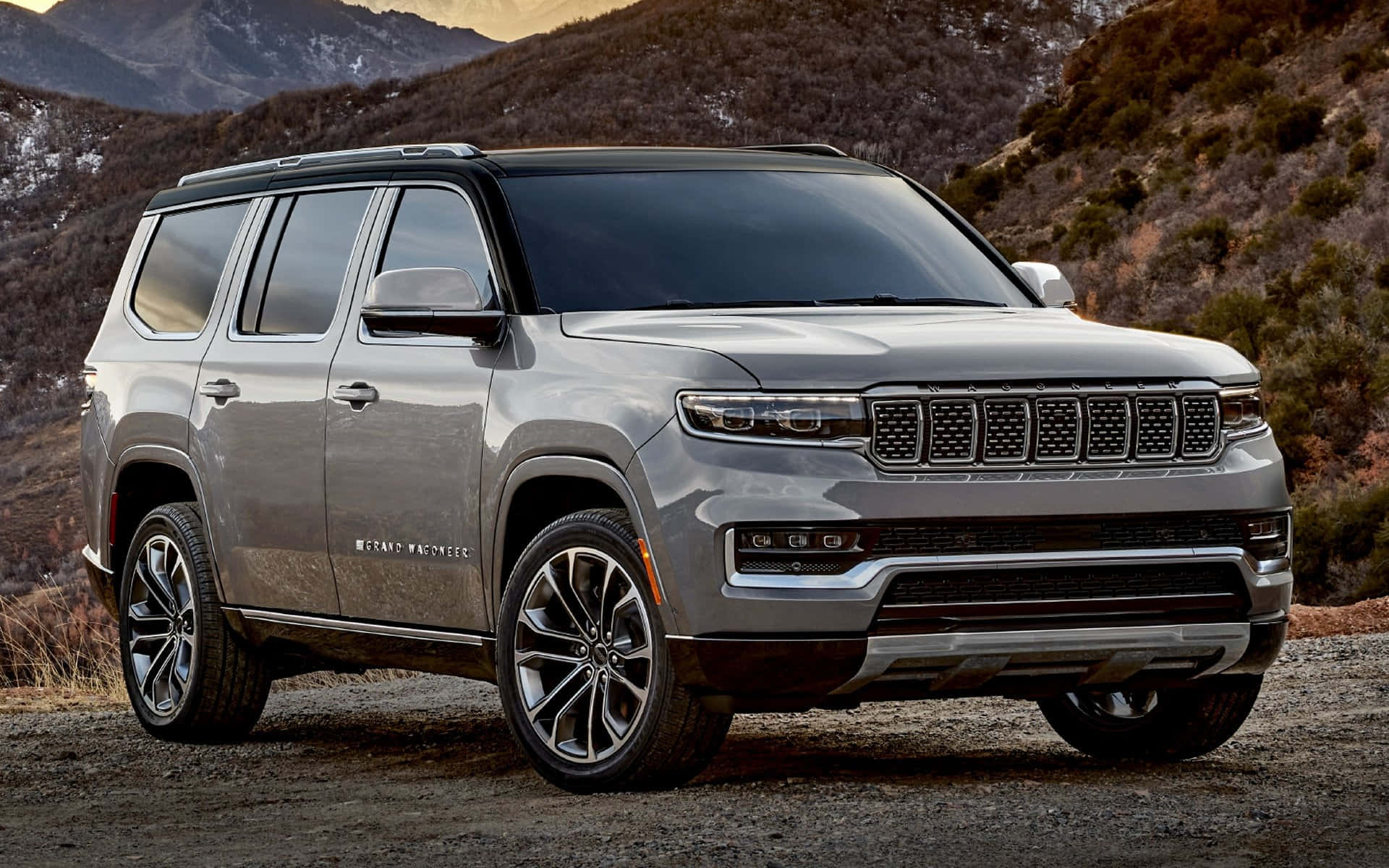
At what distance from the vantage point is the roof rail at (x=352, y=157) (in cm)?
719

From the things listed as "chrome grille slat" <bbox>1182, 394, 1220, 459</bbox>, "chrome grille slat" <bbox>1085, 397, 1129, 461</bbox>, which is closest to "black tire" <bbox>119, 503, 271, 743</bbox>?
"chrome grille slat" <bbox>1085, 397, 1129, 461</bbox>

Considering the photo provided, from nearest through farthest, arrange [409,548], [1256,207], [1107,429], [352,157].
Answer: [1107,429] < [409,548] < [352,157] < [1256,207]

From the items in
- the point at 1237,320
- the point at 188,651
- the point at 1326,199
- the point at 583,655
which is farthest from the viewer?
the point at 1326,199

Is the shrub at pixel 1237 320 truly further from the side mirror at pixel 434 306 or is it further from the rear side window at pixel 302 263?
the side mirror at pixel 434 306

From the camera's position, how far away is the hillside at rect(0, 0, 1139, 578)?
58.2 metres

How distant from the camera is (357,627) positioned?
712 centimetres

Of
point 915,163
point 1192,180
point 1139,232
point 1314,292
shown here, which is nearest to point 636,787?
point 1314,292

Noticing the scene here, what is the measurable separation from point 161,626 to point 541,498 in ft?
8.76

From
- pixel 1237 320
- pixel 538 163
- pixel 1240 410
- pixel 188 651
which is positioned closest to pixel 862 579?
pixel 1240 410

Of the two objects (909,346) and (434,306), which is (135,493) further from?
(909,346)

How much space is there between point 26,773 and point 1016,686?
12.6 feet

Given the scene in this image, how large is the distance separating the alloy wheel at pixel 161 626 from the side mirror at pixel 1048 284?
3465 millimetres

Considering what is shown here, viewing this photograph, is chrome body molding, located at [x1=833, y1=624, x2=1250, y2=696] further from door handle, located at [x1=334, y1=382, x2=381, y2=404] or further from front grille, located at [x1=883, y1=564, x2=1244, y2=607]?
door handle, located at [x1=334, y1=382, x2=381, y2=404]

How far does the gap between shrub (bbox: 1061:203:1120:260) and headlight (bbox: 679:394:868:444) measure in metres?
28.0
